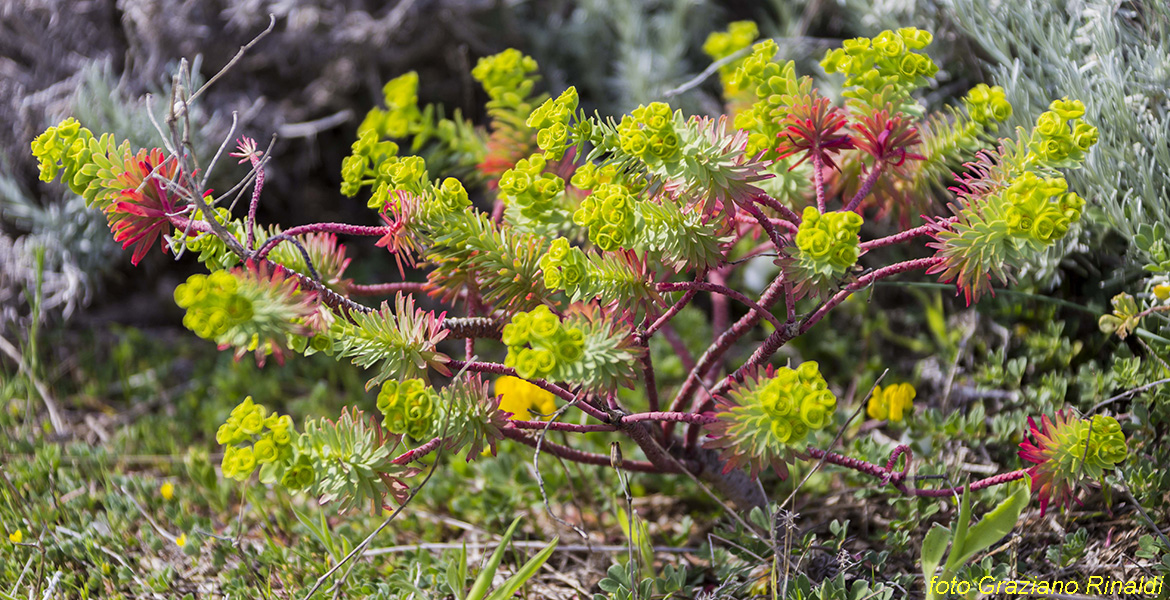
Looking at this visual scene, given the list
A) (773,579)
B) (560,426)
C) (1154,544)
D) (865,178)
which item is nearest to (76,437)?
(560,426)

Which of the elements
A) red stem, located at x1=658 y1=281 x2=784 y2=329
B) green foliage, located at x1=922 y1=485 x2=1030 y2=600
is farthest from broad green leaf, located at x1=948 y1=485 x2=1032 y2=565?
red stem, located at x1=658 y1=281 x2=784 y2=329

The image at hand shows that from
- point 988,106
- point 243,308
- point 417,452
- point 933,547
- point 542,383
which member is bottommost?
point 933,547

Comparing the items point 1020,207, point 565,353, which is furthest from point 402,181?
point 1020,207

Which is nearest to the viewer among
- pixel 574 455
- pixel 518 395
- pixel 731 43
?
pixel 574 455

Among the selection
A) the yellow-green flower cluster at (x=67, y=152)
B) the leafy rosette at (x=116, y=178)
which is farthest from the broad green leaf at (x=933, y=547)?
the yellow-green flower cluster at (x=67, y=152)

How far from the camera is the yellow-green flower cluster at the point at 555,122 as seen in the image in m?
1.17

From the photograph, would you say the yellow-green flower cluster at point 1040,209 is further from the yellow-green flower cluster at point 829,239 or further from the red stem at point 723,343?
the red stem at point 723,343

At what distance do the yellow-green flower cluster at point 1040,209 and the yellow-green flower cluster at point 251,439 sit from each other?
Result: 3.31 ft

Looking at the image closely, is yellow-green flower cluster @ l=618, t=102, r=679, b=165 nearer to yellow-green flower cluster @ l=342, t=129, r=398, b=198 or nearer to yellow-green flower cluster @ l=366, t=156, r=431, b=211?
yellow-green flower cluster @ l=366, t=156, r=431, b=211

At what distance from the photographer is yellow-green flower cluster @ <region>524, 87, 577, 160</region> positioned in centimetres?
117

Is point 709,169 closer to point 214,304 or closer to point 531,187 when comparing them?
point 531,187

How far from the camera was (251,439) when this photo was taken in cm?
108

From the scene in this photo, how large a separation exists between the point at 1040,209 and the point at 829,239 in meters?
0.27

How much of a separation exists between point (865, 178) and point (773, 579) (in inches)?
28.6
